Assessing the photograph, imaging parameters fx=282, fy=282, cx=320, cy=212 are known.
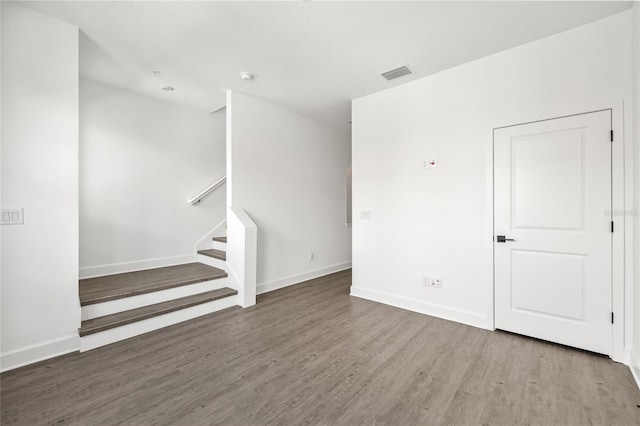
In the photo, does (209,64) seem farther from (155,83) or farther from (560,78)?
(560,78)

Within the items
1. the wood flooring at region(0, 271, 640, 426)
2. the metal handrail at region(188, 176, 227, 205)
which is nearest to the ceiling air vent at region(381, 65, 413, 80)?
the wood flooring at region(0, 271, 640, 426)

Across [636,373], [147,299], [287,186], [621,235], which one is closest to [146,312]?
[147,299]

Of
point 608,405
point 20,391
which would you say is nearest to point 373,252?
point 608,405

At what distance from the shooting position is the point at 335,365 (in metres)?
2.26

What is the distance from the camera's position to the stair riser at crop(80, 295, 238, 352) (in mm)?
2533

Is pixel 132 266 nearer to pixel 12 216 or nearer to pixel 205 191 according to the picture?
pixel 205 191

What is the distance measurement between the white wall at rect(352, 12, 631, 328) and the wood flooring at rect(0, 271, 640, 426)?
0.65 metres

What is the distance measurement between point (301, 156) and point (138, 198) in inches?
101

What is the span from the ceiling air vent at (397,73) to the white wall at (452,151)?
252 mm

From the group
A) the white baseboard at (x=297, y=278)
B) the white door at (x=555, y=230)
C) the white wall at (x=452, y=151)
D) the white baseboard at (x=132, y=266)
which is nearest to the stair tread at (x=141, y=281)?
the white baseboard at (x=132, y=266)

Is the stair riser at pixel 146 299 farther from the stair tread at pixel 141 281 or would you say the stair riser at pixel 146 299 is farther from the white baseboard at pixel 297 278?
the white baseboard at pixel 297 278

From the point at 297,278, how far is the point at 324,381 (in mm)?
2674

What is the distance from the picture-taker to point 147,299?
311cm

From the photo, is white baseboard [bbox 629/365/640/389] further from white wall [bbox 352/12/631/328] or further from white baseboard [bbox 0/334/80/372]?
white baseboard [bbox 0/334/80/372]
